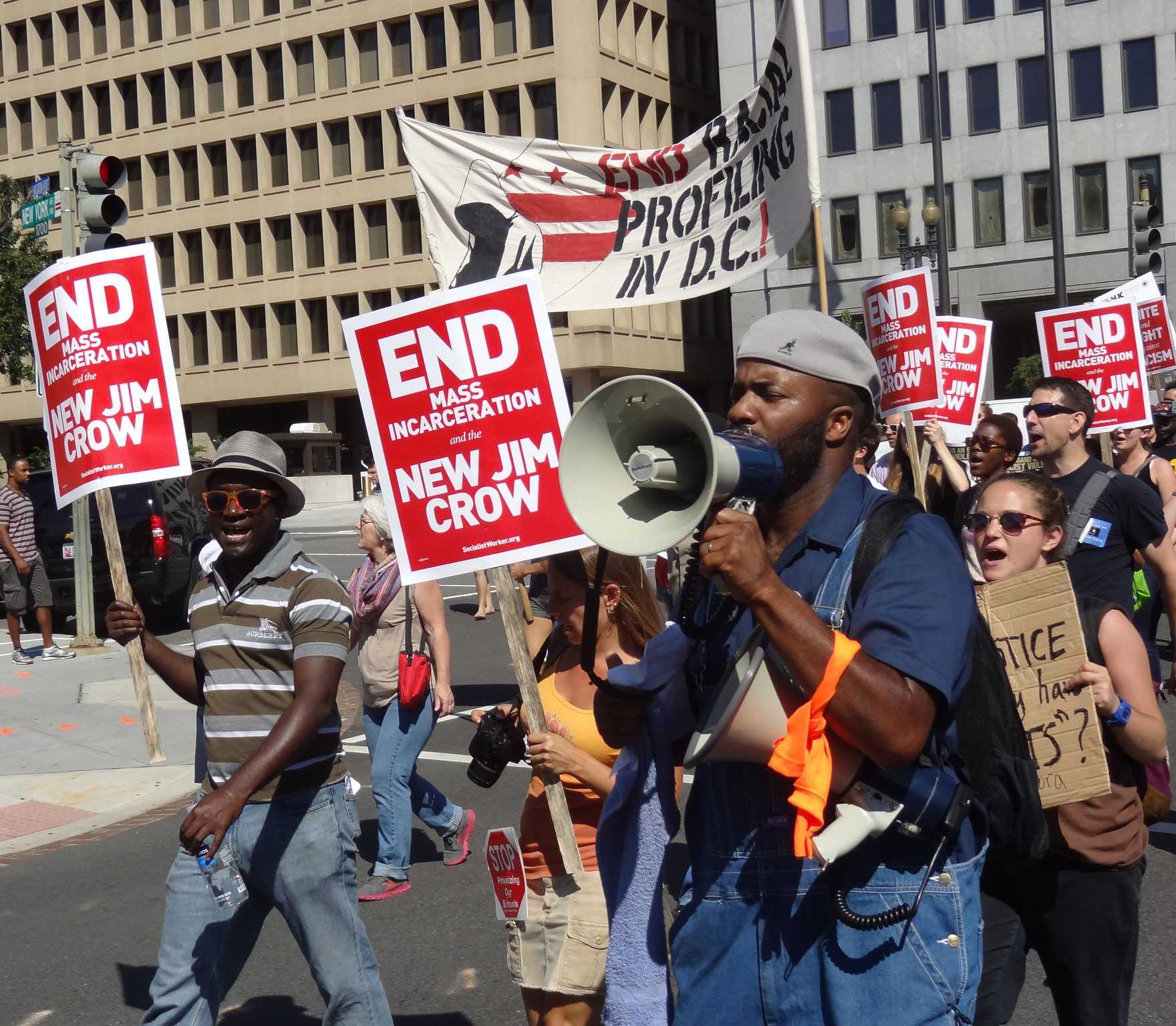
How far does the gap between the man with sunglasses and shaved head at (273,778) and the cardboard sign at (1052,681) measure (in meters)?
1.70

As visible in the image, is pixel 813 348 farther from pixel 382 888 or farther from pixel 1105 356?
pixel 1105 356

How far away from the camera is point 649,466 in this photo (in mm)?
2182

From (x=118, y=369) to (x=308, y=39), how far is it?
181 feet

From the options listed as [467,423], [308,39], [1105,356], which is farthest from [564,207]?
[308,39]

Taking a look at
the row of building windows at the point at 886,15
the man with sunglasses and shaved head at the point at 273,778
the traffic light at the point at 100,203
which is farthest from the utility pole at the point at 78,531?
the row of building windows at the point at 886,15

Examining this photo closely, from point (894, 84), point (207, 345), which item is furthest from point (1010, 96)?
point (207, 345)

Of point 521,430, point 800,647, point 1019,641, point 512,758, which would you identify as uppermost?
point 521,430

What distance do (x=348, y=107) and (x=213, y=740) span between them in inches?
2176

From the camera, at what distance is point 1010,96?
155ft

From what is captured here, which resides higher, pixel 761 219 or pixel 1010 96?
pixel 1010 96

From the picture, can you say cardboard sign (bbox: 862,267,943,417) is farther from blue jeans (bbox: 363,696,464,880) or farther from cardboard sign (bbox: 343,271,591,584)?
cardboard sign (bbox: 343,271,591,584)

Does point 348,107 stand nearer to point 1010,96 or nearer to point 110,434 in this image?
point 1010,96

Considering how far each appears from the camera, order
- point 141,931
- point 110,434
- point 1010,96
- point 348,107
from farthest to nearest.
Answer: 1. point 348,107
2. point 1010,96
3. point 141,931
4. point 110,434

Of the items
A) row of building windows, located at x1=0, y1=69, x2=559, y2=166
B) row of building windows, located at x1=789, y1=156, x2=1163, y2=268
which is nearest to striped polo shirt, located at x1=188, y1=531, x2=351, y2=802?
row of building windows, located at x1=789, y1=156, x2=1163, y2=268
